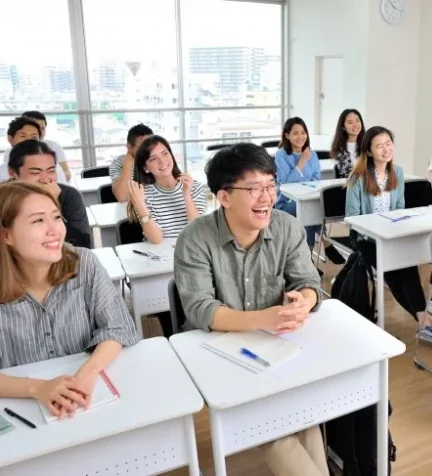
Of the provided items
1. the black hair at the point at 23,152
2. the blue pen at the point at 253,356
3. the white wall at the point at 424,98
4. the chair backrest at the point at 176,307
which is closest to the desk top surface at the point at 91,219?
the black hair at the point at 23,152

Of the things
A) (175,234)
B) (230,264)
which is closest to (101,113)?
(175,234)

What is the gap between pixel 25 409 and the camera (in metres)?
1.25

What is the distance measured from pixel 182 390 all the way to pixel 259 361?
0.25m

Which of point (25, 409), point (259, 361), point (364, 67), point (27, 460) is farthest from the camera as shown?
point (364, 67)

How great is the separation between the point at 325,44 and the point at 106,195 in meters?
4.03

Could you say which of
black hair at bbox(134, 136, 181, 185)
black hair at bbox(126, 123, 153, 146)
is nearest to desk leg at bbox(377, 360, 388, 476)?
black hair at bbox(134, 136, 181, 185)

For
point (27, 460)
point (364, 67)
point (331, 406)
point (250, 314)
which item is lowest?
point (331, 406)

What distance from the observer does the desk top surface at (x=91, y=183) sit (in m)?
4.36

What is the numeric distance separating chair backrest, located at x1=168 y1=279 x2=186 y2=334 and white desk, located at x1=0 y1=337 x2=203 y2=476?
0.43m

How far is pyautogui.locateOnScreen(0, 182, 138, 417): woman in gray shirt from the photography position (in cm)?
145

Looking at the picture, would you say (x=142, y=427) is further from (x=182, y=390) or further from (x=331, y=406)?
(x=331, y=406)

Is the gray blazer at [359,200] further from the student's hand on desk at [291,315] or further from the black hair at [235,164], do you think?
the student's hand on desk at [291,315]

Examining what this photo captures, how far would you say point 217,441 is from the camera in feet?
4.42

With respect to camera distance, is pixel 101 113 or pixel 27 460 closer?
pixel 27 460
